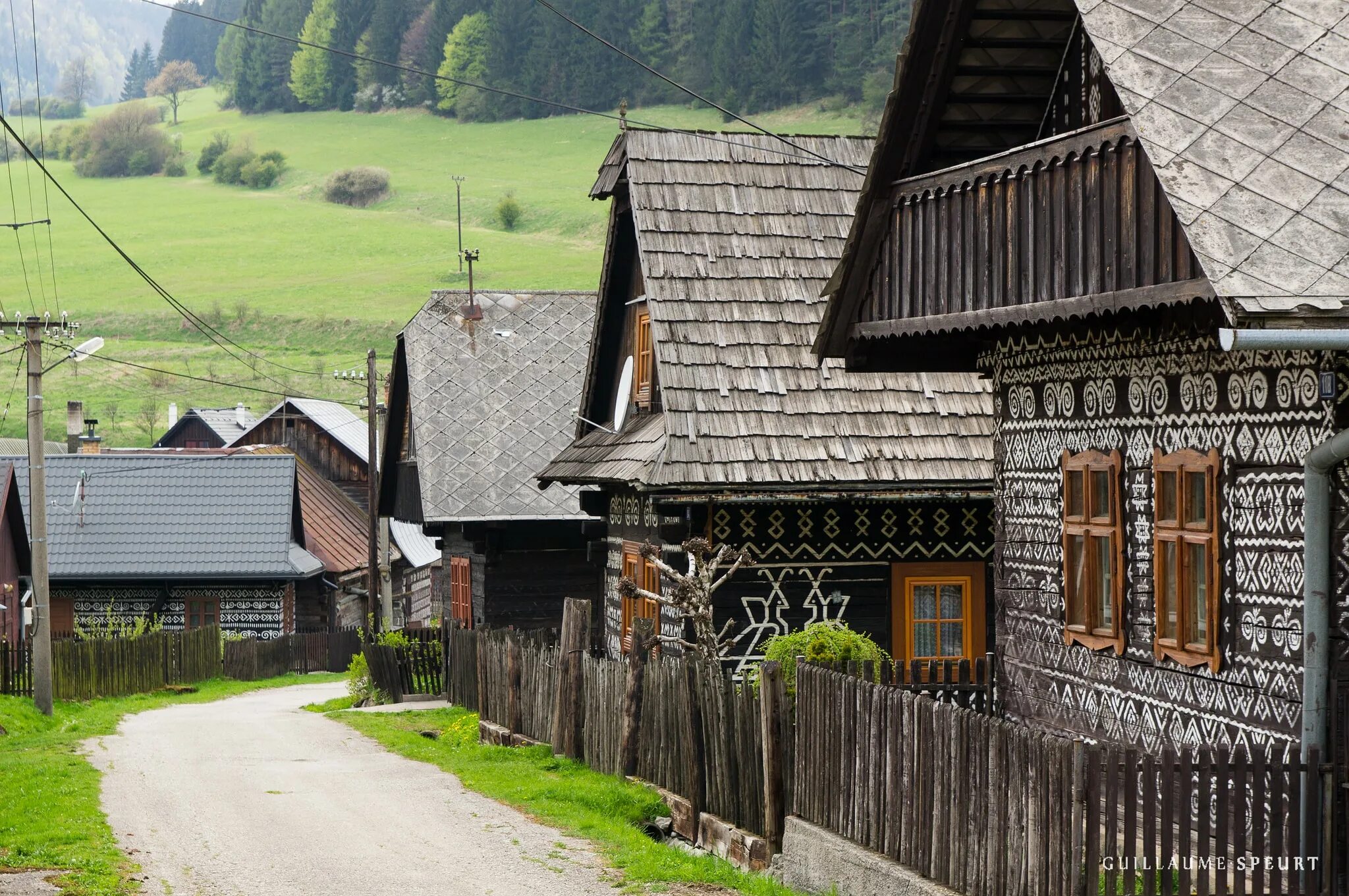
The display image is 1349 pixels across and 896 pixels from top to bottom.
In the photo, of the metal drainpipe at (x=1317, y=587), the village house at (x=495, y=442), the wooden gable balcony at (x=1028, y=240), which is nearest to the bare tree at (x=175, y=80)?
the village house at (x=495, y=442)

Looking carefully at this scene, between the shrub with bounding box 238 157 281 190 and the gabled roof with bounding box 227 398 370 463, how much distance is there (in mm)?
74273

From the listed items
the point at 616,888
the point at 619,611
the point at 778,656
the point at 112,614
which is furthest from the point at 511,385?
the point at 616,888

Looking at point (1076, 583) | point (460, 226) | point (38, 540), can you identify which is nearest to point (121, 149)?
point (460, 226)

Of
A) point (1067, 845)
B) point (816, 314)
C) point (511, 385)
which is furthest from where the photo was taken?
point (511, 385)

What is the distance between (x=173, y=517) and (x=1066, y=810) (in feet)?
110

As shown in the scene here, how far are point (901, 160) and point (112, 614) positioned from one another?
29140 millimetres

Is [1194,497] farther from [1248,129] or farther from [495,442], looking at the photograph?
[495,442]

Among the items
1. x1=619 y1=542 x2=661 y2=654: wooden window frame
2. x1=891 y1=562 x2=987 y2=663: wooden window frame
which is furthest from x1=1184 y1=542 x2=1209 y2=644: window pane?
x1=619 y1=542 x2=661 y2=654: wooden window frame

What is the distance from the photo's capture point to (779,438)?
1666 centimetres

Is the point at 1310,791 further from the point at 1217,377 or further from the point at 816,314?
the point at 816,314

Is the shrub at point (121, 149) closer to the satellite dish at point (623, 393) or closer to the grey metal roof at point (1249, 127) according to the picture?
the satellite dish at point (623, 393)

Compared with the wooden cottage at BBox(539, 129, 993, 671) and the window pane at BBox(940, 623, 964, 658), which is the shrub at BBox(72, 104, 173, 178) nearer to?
the wooden cottage at BBox(539, 129, 993, 671)

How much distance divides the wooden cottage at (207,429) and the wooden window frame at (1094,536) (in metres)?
50.1

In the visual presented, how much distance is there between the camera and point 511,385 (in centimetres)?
2803
